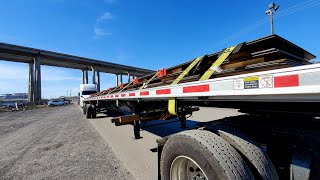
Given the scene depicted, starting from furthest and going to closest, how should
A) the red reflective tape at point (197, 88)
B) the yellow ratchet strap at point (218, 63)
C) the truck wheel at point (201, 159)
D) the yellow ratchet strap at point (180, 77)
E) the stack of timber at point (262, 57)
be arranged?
the yellow ratchet strap at point (180, 77) < the yellow ratchet strap at point (218, 63) < the red reflective tape at point (197, 88) < the stack of timber at point (262, 57) < the truck wheel at point (201, 159)

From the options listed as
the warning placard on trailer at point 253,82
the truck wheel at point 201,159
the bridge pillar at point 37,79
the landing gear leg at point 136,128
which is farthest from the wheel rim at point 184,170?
the bridge pillar at point 37,79

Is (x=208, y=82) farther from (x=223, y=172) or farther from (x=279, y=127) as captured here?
(x=279, y=127)

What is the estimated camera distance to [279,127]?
244 cm

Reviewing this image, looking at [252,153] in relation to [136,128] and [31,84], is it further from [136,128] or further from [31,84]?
[31,84]

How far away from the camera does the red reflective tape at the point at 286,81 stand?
54.6 inches

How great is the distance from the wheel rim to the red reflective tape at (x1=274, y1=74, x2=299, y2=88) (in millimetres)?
1250

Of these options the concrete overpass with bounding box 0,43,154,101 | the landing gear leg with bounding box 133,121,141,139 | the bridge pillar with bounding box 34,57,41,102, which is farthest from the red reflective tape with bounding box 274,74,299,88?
the bridge pillar with bounding box 34,57,41,102

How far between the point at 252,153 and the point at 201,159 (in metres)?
0.46

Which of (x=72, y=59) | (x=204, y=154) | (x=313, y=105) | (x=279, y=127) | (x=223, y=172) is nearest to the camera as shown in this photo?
(x=223, y=172)

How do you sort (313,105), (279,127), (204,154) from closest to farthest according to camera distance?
(204,154) → (313,105) → (279,127)

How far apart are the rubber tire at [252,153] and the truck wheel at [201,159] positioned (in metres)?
0.11

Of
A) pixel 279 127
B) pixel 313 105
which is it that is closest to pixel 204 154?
pixel 279 127

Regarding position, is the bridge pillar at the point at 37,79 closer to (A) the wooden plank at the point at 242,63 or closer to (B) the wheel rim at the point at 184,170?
(B) the wheel rim at the point at 184,170

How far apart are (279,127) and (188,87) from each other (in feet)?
3.47
